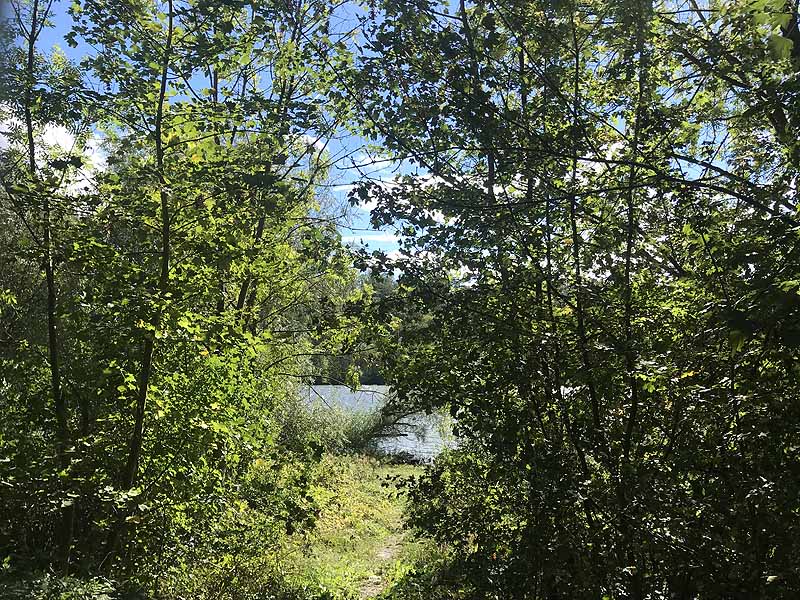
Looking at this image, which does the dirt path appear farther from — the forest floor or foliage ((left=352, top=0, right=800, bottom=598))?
foliage ((left=352, top=0, right=800, bottom=598))

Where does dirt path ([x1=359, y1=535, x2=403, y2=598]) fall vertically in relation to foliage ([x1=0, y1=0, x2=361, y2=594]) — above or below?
below

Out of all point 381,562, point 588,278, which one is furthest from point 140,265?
point 381,562

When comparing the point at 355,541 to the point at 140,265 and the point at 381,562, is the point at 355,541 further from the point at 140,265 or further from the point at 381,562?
the point at 140,265

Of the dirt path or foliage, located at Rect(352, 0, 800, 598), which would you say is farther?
the dirt path

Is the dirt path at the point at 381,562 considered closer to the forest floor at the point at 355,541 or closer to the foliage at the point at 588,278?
the forest floor at the point at 355,541

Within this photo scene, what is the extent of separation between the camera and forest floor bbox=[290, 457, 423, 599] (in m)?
7.30

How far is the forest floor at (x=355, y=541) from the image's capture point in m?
7.30

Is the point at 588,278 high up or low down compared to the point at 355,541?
up

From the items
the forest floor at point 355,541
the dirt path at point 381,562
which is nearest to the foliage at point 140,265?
the forest floor at point 355,541

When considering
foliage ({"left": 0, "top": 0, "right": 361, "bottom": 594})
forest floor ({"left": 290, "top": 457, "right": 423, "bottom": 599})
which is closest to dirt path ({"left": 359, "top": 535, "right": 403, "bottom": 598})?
forest floor ({"left": 290, "top": 457, "right": 423, "bottom": 599})

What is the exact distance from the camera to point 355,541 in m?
9.99

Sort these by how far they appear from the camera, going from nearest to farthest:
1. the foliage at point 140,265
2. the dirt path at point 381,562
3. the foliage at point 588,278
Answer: the foliage at point 588,278 < the foliage at point 140,265 < the dirt path at point 381,562

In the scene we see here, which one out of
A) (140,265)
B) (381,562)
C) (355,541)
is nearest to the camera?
(140,265)

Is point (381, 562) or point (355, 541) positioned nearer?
point (381, 562)
